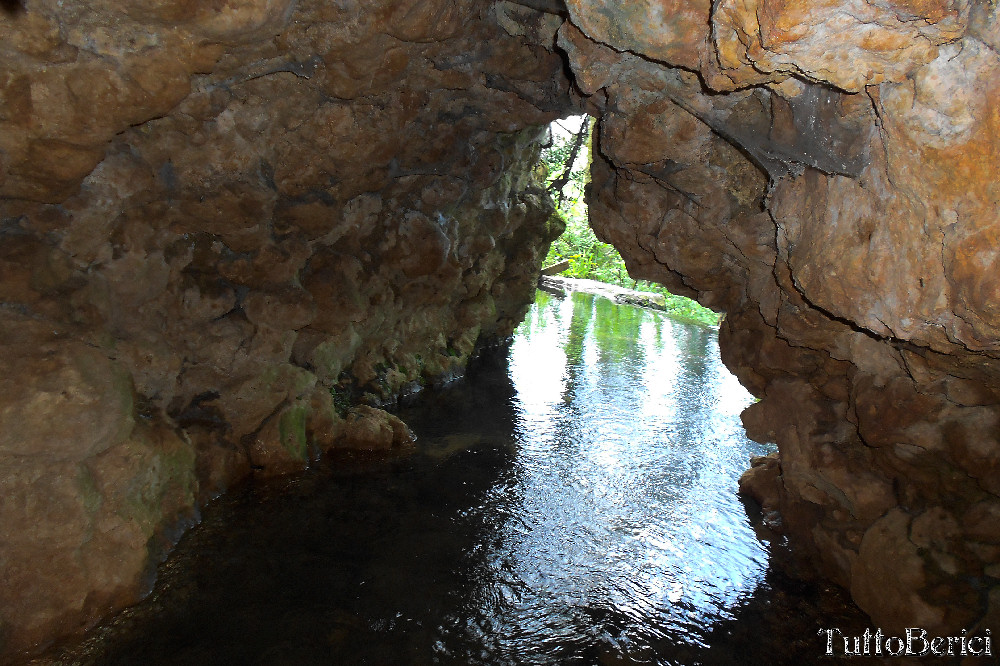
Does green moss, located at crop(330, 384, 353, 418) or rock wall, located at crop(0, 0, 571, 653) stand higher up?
rock wall, located at crop(0, 0, 571, 653)

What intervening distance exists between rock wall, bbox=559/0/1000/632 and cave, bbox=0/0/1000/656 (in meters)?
0.02

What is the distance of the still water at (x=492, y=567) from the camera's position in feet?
13.8

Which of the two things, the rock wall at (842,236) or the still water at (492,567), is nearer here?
the rock wall at (842,236)

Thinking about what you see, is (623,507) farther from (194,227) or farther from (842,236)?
(194,227)

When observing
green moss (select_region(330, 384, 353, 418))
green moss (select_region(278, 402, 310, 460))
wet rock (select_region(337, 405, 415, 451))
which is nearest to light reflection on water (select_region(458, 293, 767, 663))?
wet rock (select_region(337, 405, 415, 451))

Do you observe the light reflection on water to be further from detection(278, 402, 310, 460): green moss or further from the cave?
detection(278, 402, 310, 460): green moss

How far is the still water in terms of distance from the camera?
13.8ft

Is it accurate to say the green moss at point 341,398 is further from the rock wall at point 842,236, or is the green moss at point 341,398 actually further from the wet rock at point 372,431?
the rock wall at point 842,236

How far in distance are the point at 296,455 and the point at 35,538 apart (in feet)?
9.06

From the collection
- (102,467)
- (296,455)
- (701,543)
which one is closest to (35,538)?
(102,467)

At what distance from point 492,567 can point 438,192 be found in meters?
4.81

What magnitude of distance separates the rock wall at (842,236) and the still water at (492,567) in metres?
0.93

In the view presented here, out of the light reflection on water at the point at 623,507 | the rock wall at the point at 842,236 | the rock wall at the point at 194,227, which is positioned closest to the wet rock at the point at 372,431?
the rock wall at the point at 194,227

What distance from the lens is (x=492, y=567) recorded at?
5.14m
